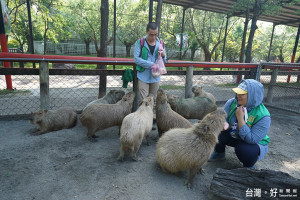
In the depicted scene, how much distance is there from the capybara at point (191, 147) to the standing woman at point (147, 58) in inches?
67.7

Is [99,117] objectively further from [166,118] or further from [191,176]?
[191,176]

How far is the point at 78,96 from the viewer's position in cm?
694

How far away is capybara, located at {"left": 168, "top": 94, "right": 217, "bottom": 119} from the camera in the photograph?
4934mm

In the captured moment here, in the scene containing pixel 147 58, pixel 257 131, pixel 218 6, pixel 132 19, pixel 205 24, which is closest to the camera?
pixel 257 131

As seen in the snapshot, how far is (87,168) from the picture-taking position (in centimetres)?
298

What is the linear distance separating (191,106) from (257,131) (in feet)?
7.57

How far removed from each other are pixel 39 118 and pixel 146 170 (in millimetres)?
2587

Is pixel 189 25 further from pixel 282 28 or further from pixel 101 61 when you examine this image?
pixel 282 28

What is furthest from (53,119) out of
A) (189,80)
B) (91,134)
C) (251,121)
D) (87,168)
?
(251,121)

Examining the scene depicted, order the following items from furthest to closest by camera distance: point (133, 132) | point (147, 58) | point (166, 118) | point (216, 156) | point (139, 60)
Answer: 1. point (147, 58)
2. point (139, 60)
3. point (166, 118)
4. point (216, 156)
5. point (133, 132)

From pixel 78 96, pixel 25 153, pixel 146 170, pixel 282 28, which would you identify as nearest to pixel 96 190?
pixel 146 170

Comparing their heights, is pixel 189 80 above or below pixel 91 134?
above

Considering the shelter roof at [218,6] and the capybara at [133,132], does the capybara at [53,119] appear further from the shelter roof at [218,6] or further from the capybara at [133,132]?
the shelter roof at [218,6]

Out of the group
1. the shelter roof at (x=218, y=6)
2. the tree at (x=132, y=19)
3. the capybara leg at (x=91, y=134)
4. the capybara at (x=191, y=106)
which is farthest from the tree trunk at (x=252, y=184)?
the tree at (x=132, y=19)
